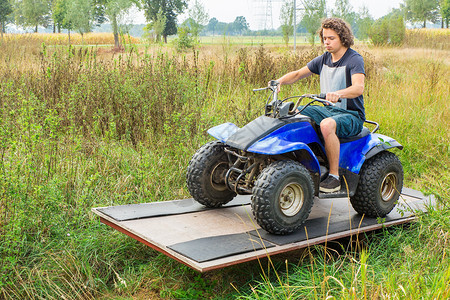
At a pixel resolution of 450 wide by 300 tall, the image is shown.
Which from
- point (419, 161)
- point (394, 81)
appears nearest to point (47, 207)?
point (419, 161)

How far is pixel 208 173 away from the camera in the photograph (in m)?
4.09

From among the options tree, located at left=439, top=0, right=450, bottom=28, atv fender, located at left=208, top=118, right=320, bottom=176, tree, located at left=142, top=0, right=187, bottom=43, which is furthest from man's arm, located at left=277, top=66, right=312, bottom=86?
tree, located at left=439, top=0, right=450, bottom=28

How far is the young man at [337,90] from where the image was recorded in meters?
3.94

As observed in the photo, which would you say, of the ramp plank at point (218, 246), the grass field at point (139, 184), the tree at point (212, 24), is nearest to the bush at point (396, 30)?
the grass field at point (139, 184)

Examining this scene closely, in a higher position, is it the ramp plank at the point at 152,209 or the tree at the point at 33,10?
the tree at the point at 33,10

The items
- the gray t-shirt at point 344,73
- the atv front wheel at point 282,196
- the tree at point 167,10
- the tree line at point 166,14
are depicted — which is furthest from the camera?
the tree at point 167,10

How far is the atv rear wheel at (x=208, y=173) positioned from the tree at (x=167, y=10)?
168ft

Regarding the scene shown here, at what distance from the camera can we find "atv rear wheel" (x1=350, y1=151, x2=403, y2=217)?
4.18 metres

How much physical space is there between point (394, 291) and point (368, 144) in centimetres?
160

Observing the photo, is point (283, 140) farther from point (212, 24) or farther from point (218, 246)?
point (212, 24)

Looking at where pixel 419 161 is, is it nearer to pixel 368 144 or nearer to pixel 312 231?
pixel 368 144

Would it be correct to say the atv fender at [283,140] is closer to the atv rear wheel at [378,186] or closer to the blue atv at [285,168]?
the blue atv at [285,168]

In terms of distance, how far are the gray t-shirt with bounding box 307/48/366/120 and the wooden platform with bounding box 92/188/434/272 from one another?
2.84 feet

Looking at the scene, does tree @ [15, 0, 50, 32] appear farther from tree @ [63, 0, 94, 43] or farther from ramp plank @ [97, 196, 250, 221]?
ramp plank @ [97, 196, 250, 221]
